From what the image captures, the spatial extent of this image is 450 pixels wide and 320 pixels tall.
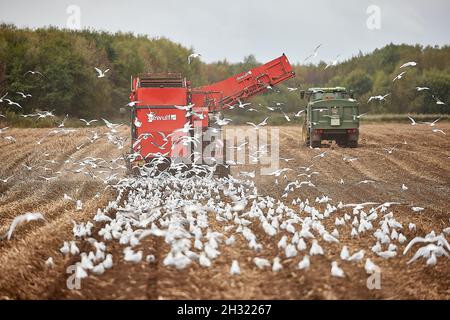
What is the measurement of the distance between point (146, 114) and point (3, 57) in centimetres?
3021

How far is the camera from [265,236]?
8.14 metres

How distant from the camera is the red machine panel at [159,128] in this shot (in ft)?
48.4

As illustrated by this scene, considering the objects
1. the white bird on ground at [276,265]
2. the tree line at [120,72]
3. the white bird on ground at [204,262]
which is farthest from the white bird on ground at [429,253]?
the tree line at [120,72]

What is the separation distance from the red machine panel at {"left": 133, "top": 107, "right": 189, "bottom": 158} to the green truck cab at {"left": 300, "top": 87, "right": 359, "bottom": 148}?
884 cm

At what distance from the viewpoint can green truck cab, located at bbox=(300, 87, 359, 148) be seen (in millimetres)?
21969

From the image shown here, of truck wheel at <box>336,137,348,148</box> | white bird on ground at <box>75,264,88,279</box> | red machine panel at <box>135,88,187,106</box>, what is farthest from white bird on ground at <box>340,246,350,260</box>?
truck wheel at <box>336,137,348,148</box>

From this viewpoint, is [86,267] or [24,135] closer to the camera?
[86,267]

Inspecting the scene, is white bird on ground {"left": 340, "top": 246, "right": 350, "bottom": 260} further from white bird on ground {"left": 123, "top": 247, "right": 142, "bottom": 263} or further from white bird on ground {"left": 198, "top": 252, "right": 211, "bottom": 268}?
white bird on ground {"left": 123, "top": 247, "right": 142, "bottom": 263}

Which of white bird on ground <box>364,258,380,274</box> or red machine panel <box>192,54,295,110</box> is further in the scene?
red machine panel <box>192,54,295,110</box>

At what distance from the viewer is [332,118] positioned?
2195 centimetres

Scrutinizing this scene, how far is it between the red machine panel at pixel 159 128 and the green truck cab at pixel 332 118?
8836mm

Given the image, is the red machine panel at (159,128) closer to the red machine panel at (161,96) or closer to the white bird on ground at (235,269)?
the red machine panel at (161,96)

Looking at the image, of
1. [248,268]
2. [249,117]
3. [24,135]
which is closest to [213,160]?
[248,268]
